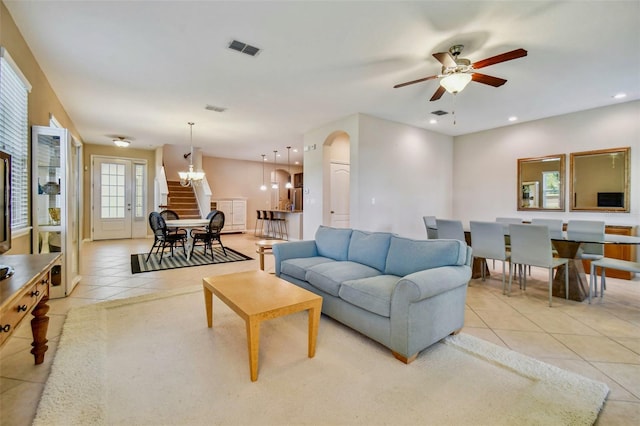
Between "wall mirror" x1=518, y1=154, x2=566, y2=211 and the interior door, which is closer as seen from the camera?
"wall mirror" x1=518, y1=154, x2=566, y2=211

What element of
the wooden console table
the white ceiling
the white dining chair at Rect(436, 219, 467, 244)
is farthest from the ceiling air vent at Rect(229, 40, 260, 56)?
the white dining chair at Rect(436, 219, 467, 244)

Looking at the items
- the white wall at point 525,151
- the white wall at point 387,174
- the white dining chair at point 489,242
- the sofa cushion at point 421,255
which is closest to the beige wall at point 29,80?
the sofa cushion at point 421,255

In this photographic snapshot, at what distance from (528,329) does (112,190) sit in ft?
33.7

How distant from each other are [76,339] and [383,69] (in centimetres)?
417

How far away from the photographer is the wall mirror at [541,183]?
5582mm

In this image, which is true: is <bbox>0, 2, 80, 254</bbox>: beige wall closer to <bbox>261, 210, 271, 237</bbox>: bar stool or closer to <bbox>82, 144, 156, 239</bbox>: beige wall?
<bbox>82, 144, 156, 239</bbox>: beige wall

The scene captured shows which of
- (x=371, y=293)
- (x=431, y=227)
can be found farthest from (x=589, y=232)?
(x=371, y=293)

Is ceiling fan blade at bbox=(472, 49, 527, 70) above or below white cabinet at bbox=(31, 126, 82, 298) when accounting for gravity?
above

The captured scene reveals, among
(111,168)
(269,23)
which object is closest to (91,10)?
(269,23)

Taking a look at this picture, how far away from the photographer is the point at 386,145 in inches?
235

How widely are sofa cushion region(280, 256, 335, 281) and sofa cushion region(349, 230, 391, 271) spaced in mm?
323

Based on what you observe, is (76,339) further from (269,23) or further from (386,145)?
(386,145)

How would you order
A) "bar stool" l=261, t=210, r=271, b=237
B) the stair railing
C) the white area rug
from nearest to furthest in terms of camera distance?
the white area rug
the stair railing
"bar stool" l=261, t=210, r=271, b=237

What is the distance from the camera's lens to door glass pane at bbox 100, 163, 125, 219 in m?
8.54
